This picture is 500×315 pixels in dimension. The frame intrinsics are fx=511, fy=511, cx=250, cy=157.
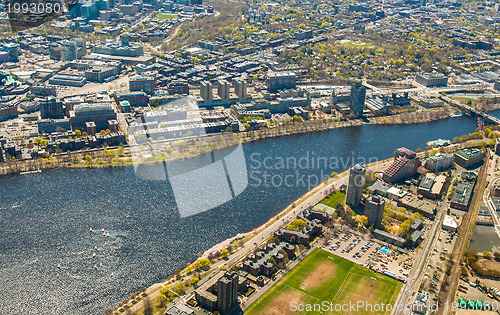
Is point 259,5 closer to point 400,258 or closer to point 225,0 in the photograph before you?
point 225,0

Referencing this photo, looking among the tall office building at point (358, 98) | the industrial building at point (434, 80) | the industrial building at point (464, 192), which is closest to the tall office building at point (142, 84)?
the tall office building at point (358, 98)

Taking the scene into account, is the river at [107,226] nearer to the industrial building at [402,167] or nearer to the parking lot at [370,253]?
the industrial building at [402,167]

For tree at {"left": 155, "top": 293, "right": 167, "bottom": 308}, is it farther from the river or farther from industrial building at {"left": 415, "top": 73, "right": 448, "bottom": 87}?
industrial building at {"left": 415, "top": 73, "right": 448, "bottom": 87}

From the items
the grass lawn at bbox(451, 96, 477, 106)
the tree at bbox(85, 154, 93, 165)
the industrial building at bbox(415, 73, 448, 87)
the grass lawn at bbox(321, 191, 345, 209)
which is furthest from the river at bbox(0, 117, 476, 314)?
the industrial building at bbox(415, 73, 448, 87)

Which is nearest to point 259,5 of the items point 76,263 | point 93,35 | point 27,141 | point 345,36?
point 345,36

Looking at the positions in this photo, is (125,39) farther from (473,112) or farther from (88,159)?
(473,112)

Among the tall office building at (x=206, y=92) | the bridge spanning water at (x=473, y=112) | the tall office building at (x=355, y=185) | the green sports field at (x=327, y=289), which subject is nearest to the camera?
the green sports field at (x=327, y=289)
